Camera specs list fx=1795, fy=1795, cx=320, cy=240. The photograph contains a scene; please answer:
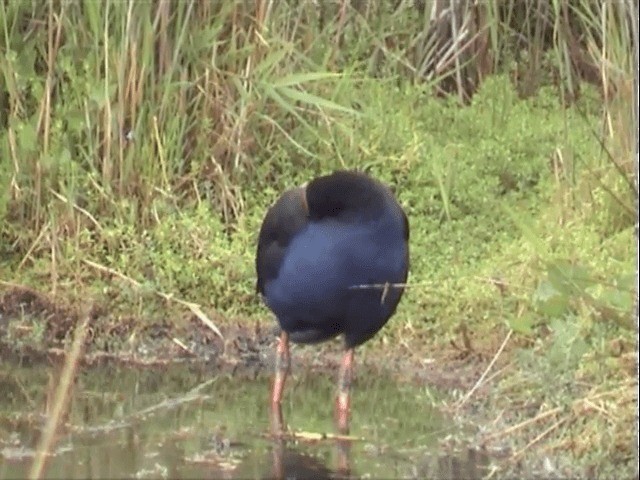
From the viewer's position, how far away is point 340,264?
19.6 ft

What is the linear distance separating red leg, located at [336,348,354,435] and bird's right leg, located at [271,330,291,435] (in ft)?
0.66

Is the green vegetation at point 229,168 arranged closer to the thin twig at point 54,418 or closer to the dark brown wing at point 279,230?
the dark brown wing at point 279,230

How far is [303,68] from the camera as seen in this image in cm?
812

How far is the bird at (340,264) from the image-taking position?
597 cm

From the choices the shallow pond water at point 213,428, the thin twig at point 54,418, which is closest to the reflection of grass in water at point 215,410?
the shallow pond water at point 213,428

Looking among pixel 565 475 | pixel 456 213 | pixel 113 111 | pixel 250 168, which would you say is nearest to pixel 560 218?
pixel 456 213

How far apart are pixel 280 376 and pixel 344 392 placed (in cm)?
28

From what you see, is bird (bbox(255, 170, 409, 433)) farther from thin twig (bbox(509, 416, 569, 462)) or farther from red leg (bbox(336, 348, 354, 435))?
thin twig (bbox(509, 416, 569, 462))

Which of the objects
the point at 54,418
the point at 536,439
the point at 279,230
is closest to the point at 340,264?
the point at 279,230

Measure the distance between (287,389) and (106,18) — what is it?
184cm

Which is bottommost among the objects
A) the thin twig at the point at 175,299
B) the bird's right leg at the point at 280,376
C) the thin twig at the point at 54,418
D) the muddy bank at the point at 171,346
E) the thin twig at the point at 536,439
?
the muddy bank at the point at 171,346

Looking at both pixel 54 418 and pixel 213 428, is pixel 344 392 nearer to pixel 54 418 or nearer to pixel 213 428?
pixel 213 428

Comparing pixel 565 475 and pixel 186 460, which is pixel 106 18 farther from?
pixel 565 475

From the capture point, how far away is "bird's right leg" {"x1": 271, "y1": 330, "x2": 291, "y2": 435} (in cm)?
623
